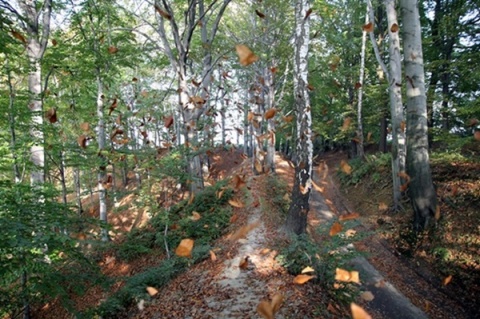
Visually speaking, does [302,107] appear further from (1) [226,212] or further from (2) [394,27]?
(2) [394,27]

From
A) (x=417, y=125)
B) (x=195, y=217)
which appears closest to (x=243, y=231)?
(x=195, y=217)

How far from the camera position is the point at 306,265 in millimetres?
5426

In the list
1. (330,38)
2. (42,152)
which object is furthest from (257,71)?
(42,152)

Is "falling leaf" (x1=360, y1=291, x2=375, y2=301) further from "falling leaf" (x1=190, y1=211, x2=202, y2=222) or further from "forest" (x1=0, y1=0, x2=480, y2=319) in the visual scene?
"falling leaf" (x1=190, y1=211, x2=202, y2=222)

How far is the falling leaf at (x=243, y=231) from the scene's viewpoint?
783 centimetres

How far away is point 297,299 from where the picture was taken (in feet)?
14.7

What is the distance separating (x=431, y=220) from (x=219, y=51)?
12.8 metres

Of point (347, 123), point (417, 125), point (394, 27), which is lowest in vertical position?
point (417, 125)

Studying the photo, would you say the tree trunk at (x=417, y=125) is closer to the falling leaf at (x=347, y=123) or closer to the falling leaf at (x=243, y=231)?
the falling leaf at (x=243, y=231)

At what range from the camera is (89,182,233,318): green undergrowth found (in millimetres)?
5879

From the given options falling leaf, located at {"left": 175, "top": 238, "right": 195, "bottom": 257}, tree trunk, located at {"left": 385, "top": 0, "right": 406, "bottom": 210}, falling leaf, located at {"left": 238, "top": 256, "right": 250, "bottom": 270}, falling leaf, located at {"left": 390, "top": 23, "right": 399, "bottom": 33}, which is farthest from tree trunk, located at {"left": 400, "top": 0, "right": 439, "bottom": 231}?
falling leaf, located at {"left": 175, "top": 238, "right": 195, "bottom": 257}

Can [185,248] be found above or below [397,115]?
below

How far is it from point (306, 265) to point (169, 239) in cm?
528

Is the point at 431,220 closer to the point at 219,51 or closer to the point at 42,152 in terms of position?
the point at 42,152
